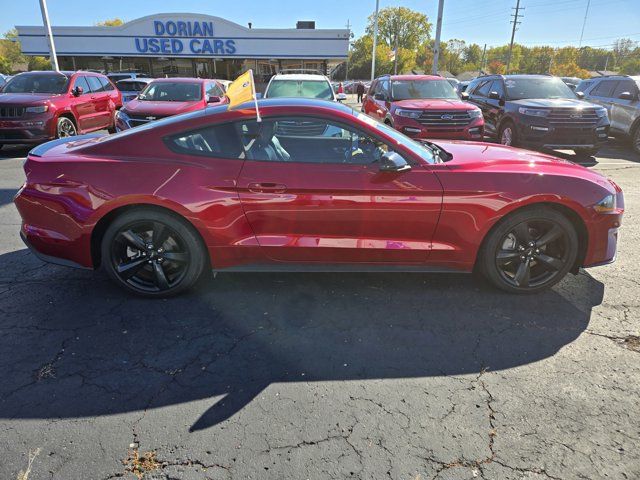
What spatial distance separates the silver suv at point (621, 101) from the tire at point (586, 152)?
5.44 feet

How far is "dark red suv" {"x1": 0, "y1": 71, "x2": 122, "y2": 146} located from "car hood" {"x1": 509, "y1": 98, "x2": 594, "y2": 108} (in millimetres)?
10099

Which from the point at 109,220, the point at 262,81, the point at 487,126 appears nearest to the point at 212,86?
the point at 487,126

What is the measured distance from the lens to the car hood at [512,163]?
3484 mm

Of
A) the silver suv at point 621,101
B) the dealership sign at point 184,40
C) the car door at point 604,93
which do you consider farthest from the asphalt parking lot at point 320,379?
the dealership sign at point 184,40

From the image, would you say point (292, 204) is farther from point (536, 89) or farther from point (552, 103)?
point (536, 89)

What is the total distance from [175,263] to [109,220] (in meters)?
0.60

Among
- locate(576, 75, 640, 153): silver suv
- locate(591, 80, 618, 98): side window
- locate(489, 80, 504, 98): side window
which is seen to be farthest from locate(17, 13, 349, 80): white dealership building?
locate(489, 80, 504, 98): side window

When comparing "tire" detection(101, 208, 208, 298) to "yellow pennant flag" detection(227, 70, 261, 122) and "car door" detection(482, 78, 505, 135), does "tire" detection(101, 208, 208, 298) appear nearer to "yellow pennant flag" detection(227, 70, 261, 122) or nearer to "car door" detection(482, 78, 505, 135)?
"yellow pennant flag" detection(227, 70, 261, 122)

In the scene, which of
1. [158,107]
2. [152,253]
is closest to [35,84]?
[158,107]

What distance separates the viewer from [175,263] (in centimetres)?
352

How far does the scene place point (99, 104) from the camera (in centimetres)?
1128

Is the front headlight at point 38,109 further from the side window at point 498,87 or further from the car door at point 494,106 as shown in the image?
the side window at point 498,87

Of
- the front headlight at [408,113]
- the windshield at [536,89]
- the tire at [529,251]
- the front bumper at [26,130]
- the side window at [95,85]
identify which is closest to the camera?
the tire at [529,251]

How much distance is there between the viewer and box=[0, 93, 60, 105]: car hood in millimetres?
9118
